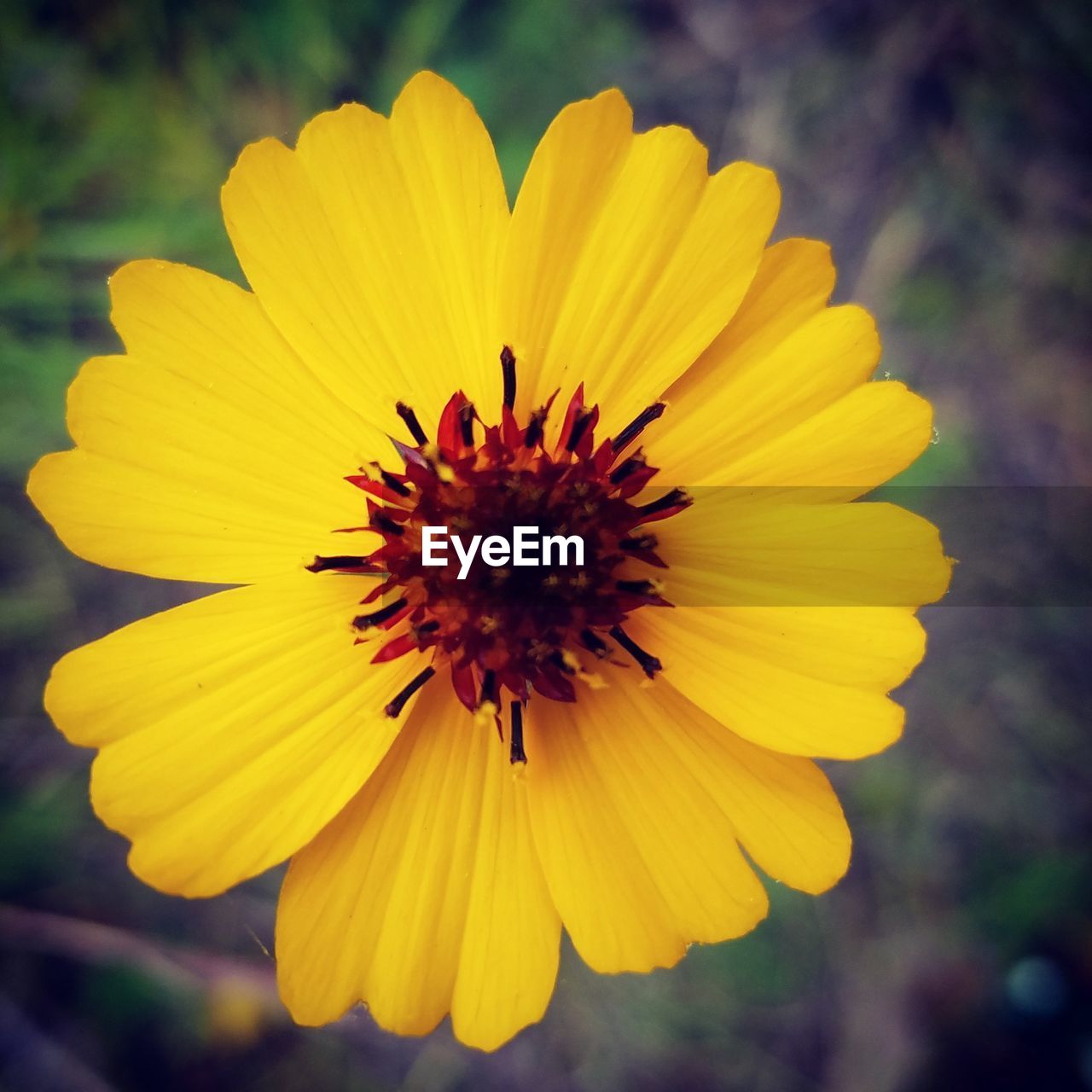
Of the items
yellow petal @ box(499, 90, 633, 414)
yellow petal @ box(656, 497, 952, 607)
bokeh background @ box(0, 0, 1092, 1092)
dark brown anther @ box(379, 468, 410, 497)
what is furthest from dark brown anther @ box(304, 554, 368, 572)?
bokeh background @ box(0, 0, 1092, 1092)

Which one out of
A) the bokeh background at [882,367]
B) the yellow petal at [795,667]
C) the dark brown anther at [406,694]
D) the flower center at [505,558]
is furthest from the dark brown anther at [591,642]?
the bokeh background at [882,367]

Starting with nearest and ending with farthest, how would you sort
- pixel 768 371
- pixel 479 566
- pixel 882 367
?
pixel 479 566 → pixel 768 371 → pixel 882 367

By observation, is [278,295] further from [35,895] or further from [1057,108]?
[1057,108]

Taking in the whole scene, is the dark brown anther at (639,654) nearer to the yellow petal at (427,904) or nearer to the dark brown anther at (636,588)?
the dark brown anther at (636,588)

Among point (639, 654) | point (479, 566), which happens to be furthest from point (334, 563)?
point (639, 654)

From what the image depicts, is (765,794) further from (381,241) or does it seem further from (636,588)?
(381,241)

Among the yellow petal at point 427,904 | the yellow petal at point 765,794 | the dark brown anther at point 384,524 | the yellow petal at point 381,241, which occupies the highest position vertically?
the yellow petal at point 381,241
